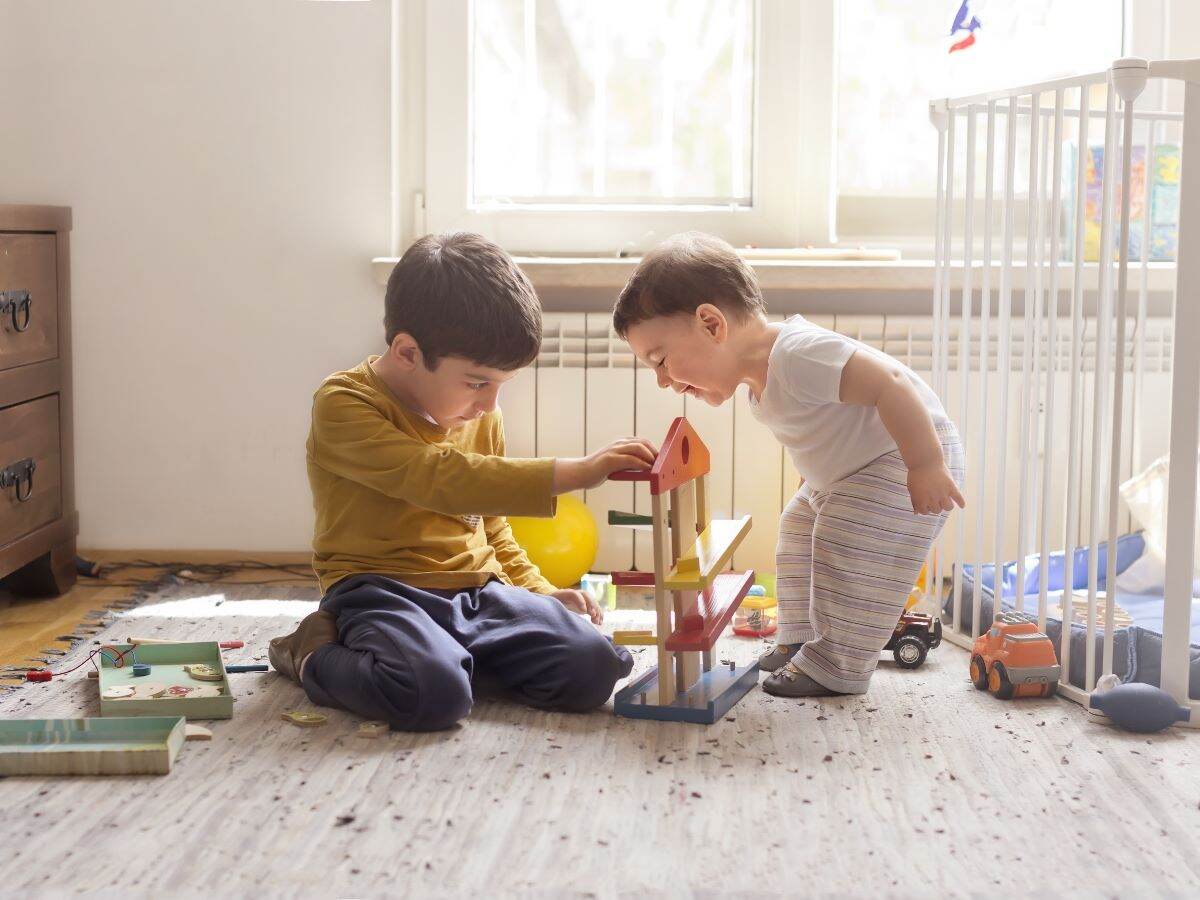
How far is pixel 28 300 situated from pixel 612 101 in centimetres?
110

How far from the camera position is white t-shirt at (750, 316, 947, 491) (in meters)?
1.59

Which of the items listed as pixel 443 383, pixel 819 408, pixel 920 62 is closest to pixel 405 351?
pixel 443 383

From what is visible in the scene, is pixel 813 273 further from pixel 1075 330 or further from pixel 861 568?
pixel 861 568

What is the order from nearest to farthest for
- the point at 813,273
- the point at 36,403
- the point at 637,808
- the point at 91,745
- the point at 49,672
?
the point at 637,808, the point at 91,745, the point at 49,672, the point at 36,403, the point at 813,273

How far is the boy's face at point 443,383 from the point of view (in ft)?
5.28

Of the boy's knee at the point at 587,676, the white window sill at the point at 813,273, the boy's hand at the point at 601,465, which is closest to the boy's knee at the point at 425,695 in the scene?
the boy's knee at the point at 587,676

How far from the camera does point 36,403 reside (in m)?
2.15

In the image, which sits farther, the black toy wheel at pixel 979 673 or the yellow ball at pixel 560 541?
the yellow ball at pixel 560 541

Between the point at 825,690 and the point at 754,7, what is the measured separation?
140 cm

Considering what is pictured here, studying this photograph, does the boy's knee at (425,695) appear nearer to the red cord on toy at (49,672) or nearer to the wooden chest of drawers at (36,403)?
the red cord on toy at (49,672)

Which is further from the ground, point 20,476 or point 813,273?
point 813,273

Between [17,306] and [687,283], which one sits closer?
[687,283]

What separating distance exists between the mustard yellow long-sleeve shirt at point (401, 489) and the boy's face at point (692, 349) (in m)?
0.22

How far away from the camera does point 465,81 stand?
2.43 m
